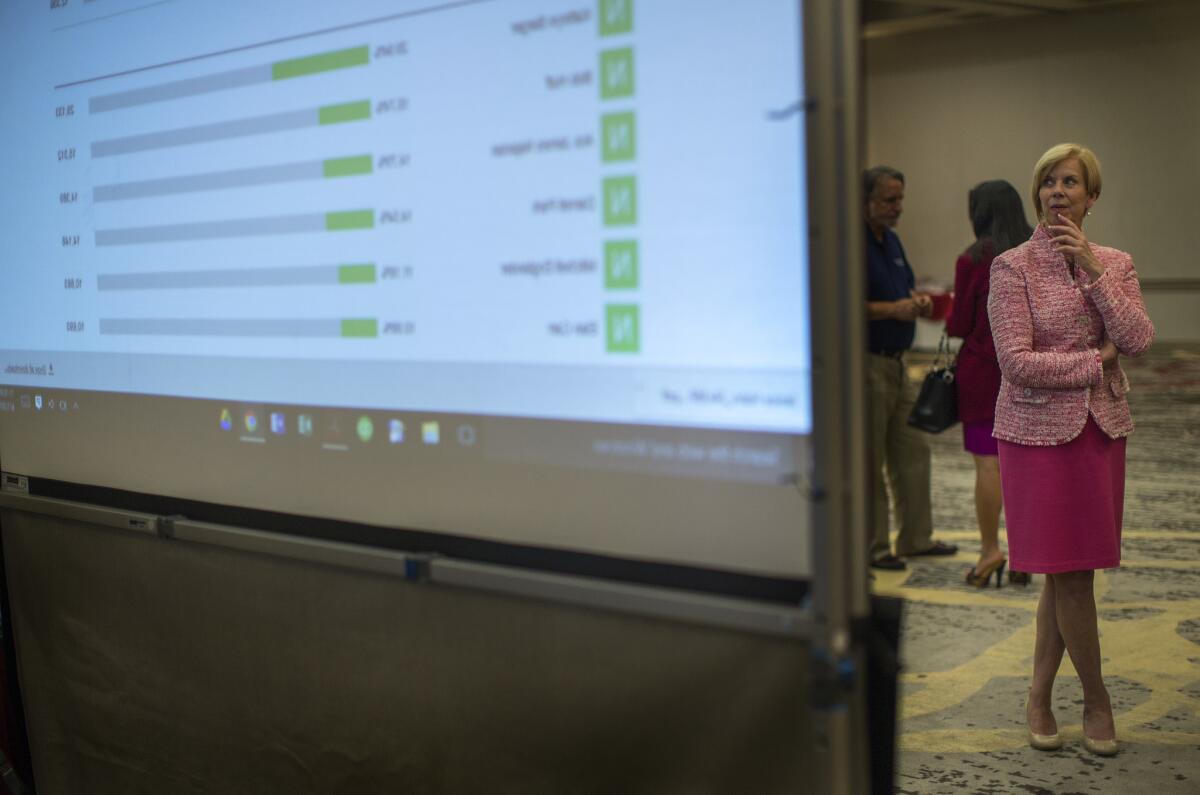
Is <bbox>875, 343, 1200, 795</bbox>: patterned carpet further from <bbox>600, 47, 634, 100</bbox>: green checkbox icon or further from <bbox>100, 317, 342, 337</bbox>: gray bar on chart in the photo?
<bbox>600, 47, 634, 100</bbox>: green checkbox icon

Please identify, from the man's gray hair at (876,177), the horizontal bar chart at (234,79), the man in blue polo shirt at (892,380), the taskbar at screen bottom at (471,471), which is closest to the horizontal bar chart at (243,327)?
the taskbar at screen bottom at (471,471)

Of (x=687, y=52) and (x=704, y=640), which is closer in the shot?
(x=687, y=52)

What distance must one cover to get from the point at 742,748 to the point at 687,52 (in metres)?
0.99

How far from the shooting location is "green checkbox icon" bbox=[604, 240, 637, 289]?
1518 mm

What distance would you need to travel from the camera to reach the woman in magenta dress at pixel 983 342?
376 centimetres

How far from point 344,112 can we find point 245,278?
37cm

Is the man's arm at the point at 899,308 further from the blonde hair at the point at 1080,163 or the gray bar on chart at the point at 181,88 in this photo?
the gray bar on chart at the point at 181,88

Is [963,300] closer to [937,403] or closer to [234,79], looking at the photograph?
[937,403]

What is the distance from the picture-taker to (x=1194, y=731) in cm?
308

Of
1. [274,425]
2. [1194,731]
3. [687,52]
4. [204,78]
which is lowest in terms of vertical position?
[1194,731]

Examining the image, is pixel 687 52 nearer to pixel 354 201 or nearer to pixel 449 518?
pixel 354 201

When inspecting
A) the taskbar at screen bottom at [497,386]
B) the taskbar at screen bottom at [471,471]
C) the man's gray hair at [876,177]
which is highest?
the man's gray hair at [876,177]

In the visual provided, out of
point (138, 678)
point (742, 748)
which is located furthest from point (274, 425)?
point (742, 748)

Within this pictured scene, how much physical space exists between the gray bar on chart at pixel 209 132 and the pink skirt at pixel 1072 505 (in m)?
1.96
